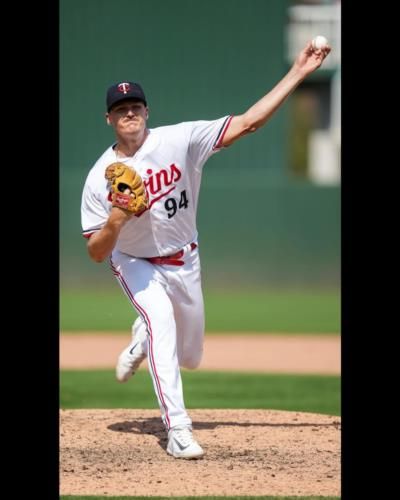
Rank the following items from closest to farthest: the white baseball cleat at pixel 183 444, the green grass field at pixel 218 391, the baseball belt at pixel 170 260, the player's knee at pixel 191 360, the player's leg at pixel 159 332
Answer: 1. the white baseball cleat at pixel 183 444
2. the player's leg at pixel 159 332
3. the baseball belt at pixel 170 260
4. the player's knee at pixel 191 360
5. the green grass field at pixel 218 391

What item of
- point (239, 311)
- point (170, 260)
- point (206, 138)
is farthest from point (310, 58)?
point (239, 311)

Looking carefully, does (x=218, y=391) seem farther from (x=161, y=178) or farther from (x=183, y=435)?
(x=161, y=178)

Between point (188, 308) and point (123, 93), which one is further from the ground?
point (123, 93)

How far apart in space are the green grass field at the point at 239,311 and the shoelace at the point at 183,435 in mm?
7168

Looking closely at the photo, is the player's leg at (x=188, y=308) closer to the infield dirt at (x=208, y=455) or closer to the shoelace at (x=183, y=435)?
the infield dirt at (x=208, y=455)

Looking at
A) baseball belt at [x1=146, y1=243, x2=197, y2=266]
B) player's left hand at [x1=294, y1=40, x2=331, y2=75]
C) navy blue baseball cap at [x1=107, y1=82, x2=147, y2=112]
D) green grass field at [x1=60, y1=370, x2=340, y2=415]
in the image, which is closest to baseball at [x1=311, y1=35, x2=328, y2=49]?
player's left hand at [x1=294, y1=40, x2=331, y2=75]

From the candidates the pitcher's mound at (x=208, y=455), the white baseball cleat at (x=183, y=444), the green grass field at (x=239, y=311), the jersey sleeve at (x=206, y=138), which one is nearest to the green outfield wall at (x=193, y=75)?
the green grass field at (x=239, y=311)

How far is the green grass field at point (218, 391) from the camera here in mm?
6520

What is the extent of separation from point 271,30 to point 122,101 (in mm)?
13162

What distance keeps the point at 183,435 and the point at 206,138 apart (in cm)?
146

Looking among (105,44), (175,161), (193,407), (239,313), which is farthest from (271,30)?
(175,161)

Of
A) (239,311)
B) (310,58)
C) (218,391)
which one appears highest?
(310,58)

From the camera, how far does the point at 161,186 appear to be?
462 cm
